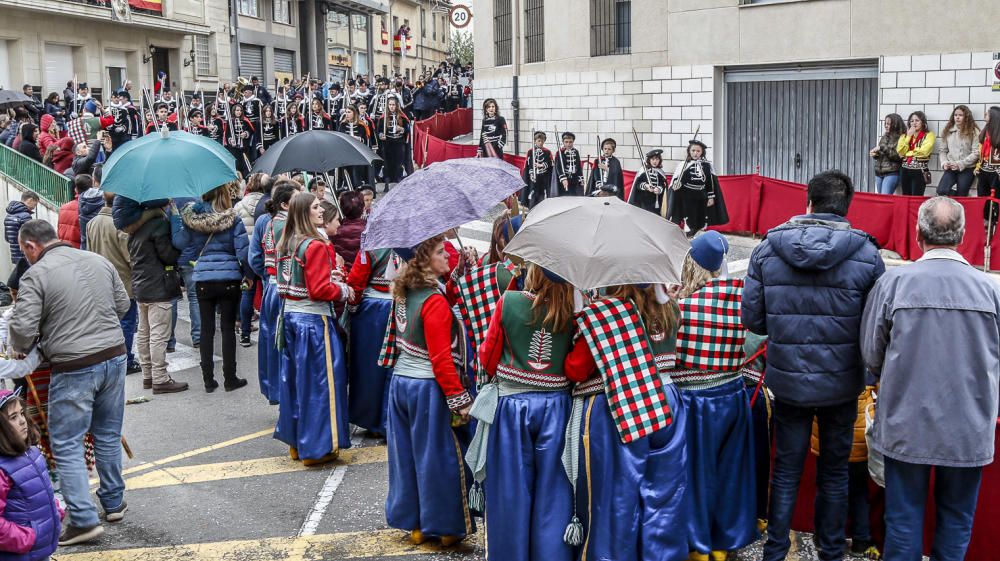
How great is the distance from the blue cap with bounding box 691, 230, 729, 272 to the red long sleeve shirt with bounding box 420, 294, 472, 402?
134 cm

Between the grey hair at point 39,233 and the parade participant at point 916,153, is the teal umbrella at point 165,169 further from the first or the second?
the parade participant at point 916,153

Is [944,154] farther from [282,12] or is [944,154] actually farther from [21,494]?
[282,12]

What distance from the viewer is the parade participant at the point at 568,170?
18.3 meters

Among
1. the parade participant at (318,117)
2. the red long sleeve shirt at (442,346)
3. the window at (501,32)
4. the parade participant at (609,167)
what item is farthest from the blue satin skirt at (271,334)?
the window at (501,32)

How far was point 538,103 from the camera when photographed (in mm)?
25766

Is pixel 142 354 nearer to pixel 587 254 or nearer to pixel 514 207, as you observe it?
pixel 514 207

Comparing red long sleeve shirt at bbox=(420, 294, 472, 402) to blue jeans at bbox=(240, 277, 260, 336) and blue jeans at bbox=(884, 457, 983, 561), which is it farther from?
blue jeans at bbox=(240, 277, 260, 336)

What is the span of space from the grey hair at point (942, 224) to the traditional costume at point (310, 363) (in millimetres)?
3806

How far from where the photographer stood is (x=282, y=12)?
2079 inches

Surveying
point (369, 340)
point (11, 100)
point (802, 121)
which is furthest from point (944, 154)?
point (11, 100)

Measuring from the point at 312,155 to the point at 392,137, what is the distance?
12.4 meters

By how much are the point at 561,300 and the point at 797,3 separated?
1556cm

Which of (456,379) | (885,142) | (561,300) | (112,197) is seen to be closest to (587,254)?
(561,300)

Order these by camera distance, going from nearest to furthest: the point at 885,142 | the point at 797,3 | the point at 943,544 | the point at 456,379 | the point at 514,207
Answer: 1. the point at 943,544
2. the point at 456,379
3. the point at 514,207
4. the point at 885,142
5. the point at 797,3
